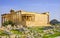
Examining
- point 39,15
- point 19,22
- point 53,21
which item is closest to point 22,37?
point 19,22

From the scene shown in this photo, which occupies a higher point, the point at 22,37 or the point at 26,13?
the point at 26,13

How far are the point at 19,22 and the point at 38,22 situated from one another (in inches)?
231

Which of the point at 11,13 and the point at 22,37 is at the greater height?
the point at 11,13

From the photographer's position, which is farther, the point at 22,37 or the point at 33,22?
the point at 33,22

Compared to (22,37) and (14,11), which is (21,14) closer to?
(14,11)

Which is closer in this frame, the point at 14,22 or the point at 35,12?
the point at 14,22

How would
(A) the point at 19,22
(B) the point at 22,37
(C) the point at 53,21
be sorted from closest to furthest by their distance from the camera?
1. (B) the point at 22,37
2. (A) the point at 19,22
3. (C) the point at 53,21

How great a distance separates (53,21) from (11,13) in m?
13.9

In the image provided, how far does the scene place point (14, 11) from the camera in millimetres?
56125

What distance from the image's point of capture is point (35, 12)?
5778cm

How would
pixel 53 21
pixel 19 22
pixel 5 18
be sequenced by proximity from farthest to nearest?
pixel 53 21 < pixel 5 18 < pixel 19 22

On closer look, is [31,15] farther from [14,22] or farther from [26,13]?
[14,22]

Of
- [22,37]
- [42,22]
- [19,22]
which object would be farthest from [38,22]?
[22,37]

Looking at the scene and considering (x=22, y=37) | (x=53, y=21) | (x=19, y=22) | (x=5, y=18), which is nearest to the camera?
(x=22, y=37)
